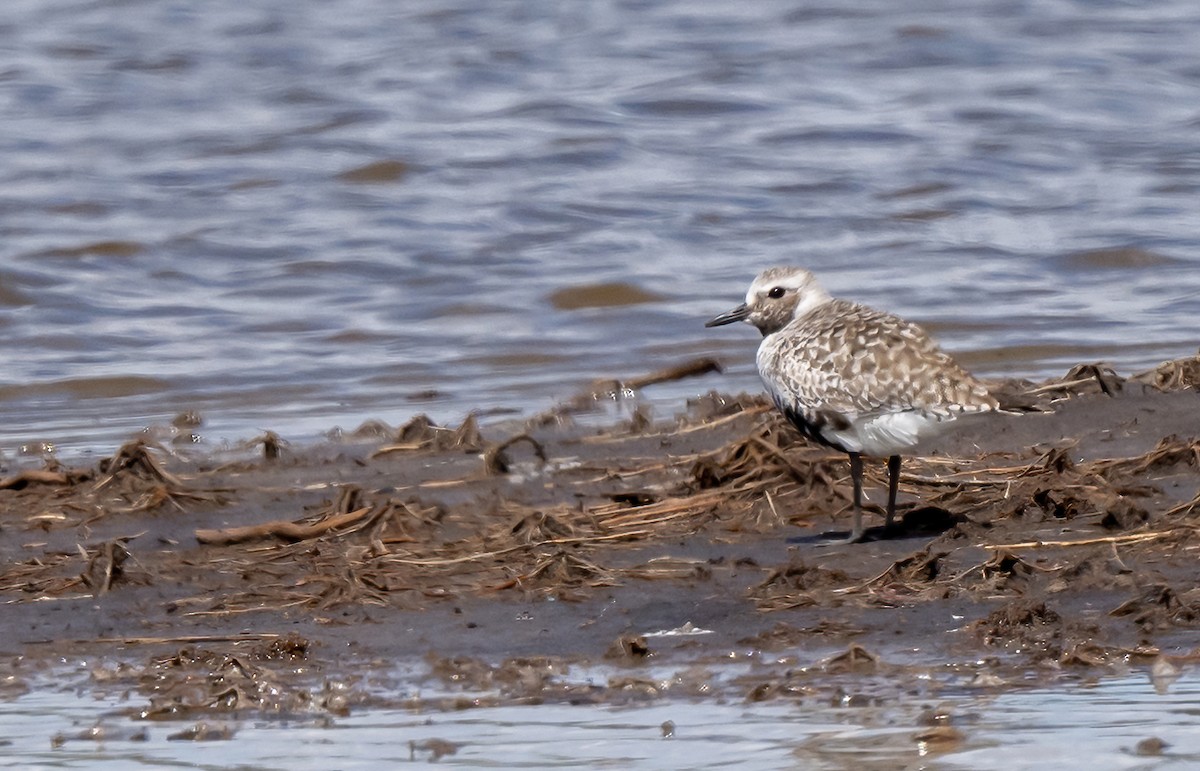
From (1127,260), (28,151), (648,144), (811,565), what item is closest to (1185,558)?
(811,565)

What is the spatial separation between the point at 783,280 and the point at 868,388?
1309mm

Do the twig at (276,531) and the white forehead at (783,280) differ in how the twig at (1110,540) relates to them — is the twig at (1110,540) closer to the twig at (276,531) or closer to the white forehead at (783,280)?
the white forehead at (783,280)

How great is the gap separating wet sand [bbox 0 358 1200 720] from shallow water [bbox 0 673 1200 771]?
15 centimetres

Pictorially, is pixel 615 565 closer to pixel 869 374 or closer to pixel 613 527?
pixel 613 527

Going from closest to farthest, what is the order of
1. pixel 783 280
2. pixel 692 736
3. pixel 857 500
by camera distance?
pixel 692 736 → pixel 857 500 → pixel 783 280

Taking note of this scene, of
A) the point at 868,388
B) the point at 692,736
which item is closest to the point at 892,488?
the point at 868,388

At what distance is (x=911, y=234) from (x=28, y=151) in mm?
8272

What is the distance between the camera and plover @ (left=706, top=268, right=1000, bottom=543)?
663 centimetres

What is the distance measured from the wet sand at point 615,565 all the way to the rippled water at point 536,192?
79.4 inches

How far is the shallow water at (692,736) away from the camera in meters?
4.39

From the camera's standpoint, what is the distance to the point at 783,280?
7883 millimetres

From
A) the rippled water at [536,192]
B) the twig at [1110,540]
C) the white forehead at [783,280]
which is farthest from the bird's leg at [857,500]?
the rippled water at [536,192]

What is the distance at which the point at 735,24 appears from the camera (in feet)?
70.9

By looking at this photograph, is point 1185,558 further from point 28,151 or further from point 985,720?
point 28,151
